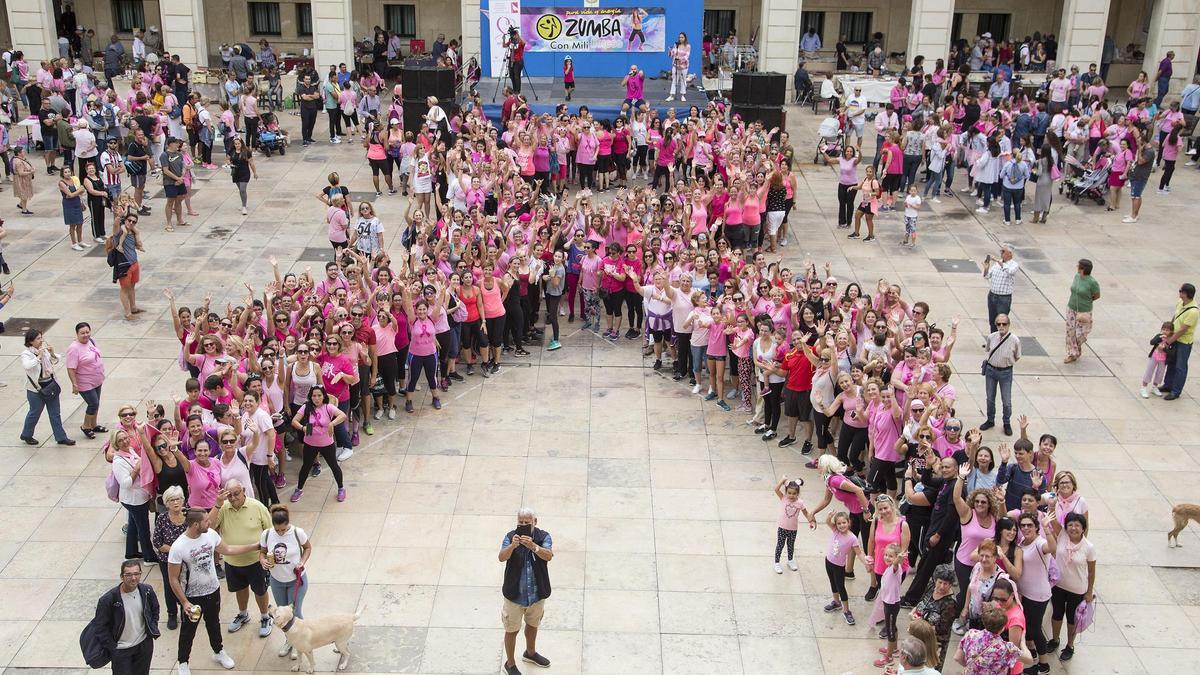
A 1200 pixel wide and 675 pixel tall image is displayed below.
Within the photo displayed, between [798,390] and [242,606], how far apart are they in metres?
6.09

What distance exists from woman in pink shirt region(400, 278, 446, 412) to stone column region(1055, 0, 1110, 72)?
24.7m

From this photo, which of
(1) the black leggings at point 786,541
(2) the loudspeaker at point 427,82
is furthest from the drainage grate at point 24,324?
(2) the loudspeaker at point 427,82

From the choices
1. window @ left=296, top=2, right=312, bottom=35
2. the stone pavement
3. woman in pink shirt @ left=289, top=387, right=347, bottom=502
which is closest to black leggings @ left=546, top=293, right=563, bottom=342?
the stone pavement

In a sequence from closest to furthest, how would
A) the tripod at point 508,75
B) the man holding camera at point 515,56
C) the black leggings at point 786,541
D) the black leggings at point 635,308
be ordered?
the black leggings at point 786,541 < the black leggings at point 635,308 < the man holding camera at point 515,56 < the tripod at point 508,75

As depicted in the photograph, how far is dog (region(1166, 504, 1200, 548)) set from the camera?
10.6m

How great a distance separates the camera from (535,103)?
88.1 ft

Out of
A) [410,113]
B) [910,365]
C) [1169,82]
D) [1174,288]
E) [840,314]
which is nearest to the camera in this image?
[910,365]

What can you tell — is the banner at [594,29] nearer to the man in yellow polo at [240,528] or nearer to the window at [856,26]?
the window at [856,26]

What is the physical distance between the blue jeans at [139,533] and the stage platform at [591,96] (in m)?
16.8

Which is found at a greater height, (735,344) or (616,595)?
(735,344)

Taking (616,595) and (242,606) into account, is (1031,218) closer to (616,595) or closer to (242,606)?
(616,595)

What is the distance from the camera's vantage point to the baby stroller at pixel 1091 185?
72.0 feet

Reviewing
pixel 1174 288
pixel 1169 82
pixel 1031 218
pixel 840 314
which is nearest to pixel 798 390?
pixel 840 314

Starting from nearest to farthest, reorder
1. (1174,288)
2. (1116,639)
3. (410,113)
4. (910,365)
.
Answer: (1116,639) → (910,365) → (1174,288) → (410,113)
